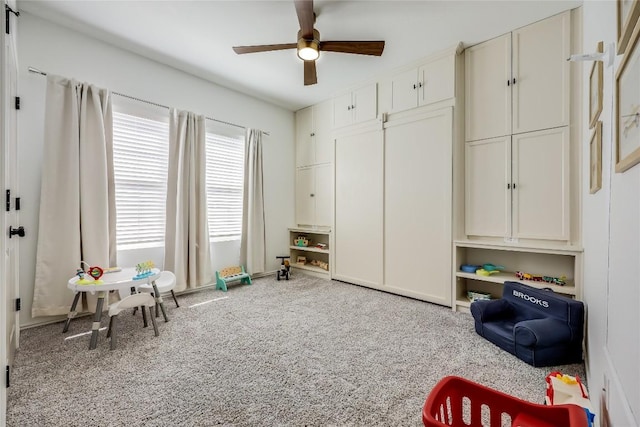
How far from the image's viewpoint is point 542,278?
99.4 inches

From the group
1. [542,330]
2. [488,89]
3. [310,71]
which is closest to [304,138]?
[310,71]

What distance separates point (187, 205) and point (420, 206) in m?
2.82

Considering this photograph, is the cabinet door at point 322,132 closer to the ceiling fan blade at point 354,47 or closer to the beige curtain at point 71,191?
the ceiling fan blade at point 354,47

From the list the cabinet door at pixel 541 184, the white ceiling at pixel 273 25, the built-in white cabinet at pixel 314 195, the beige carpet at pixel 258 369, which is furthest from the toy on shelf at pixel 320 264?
the white ceiling at pixel 273 25

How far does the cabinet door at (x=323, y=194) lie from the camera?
14.4 ft

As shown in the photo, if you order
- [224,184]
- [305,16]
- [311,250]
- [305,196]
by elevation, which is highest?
[305,16]

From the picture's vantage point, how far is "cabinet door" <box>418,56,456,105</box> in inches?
115

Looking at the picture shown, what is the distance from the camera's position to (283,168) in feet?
15.7

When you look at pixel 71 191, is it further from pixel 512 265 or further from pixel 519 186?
pixel 512 265

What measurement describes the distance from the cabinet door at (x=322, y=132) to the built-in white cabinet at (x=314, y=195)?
16cm

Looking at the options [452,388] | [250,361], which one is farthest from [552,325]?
[250,361]

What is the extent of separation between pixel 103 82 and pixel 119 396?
9.72 ft

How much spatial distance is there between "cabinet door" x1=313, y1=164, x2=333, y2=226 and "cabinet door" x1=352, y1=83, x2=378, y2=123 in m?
0.92

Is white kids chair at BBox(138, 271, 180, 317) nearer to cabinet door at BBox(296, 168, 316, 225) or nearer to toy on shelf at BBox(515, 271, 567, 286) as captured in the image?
cabinet door at BBox(296, 168, 316, 225)
